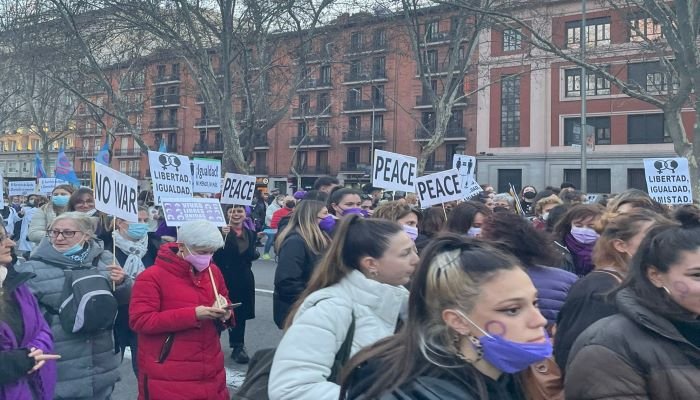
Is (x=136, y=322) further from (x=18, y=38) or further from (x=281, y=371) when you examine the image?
(x=18, y=38)

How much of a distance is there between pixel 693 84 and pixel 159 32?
10.4 m

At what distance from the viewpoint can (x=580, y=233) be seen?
466 cm

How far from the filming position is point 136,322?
3713 millimetres

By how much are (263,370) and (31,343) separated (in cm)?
132

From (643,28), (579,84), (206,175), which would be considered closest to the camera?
(206,175)

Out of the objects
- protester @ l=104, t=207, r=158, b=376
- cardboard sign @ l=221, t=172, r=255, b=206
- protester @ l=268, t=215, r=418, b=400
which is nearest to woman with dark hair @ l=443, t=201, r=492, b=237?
protester @ l=268, t=215, r=418, b=400

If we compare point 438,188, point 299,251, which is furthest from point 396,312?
point 438,188

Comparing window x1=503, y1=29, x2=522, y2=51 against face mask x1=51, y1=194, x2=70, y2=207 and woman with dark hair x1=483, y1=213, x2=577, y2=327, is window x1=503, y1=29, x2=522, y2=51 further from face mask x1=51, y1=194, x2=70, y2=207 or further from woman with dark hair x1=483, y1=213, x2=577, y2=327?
woman with dark hair x1=483, y1=213, x2=577, y2=327

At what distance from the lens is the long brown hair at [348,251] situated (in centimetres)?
258

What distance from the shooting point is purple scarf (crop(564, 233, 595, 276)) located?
4.60m

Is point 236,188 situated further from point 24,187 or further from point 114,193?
point 24,187

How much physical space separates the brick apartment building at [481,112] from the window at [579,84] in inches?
2.3

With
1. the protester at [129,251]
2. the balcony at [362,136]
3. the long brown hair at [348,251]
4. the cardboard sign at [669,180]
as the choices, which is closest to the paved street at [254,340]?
the protester at [129,251]

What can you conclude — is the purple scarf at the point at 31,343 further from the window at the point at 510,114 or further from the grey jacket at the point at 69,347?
the window at the point at 510,114
